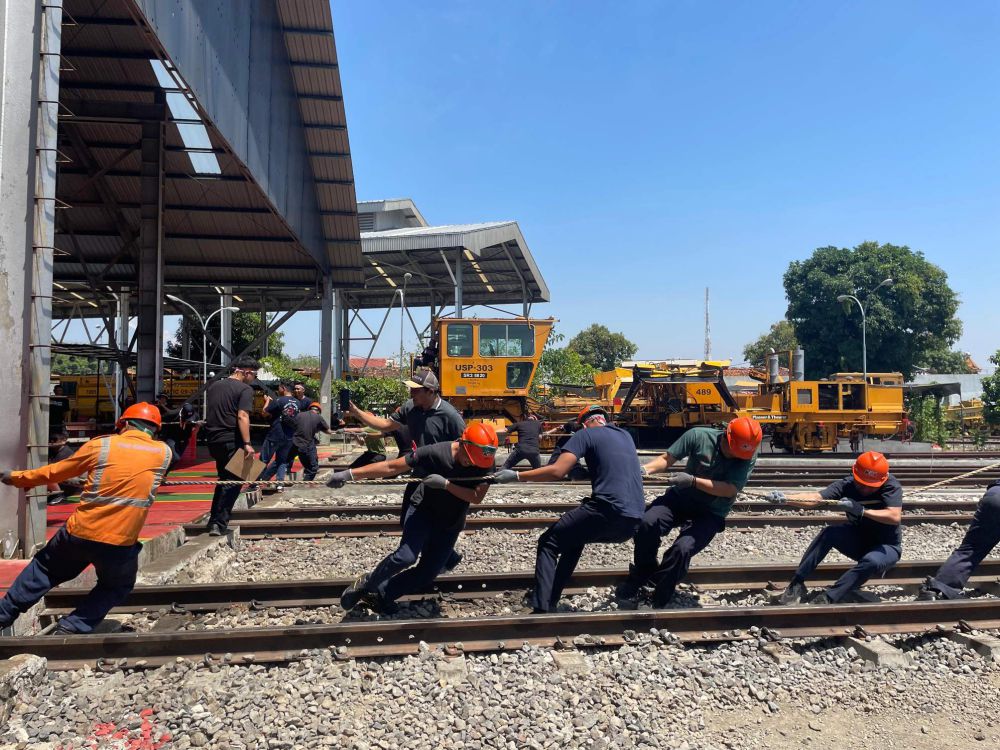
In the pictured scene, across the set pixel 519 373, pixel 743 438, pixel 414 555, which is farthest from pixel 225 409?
pixel 519 373

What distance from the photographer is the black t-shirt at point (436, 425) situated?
5.22 metres

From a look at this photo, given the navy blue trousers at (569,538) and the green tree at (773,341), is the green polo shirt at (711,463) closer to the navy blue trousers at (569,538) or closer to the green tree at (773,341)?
the navy blue trousers at (569,538)

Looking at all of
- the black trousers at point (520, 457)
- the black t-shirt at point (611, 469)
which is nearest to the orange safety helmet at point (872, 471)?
the black t-shirt at point (611, 469)

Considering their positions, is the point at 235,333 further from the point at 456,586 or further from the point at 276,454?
the point at 456,586

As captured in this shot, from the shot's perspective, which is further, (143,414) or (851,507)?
(851,507)

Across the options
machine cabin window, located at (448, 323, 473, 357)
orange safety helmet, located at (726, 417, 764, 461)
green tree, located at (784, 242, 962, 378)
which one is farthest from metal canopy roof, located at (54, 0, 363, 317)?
green tree, located at (784, 242, 962, 378)

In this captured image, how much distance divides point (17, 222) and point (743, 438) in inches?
262

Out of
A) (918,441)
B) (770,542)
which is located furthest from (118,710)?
(918,441)

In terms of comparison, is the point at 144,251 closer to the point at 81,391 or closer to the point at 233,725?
the point at 81,391

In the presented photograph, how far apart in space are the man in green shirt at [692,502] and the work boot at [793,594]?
82 centimetres

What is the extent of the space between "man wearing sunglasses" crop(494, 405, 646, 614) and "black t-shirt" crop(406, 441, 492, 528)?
262 millimetres

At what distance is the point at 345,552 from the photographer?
7.12 m

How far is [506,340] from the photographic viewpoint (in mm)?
15109

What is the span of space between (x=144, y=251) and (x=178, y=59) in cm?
531
